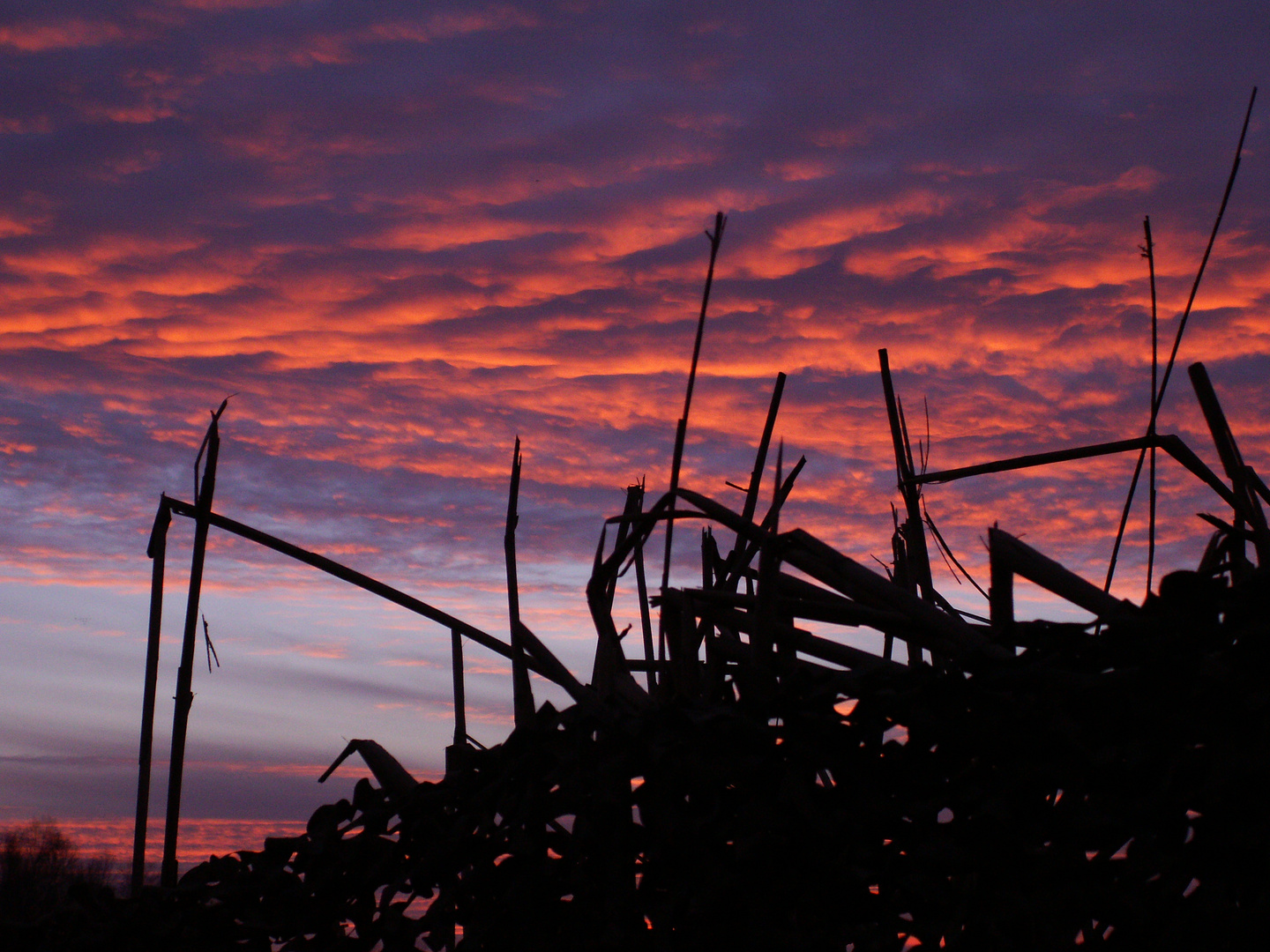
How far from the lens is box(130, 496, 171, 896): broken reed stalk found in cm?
213

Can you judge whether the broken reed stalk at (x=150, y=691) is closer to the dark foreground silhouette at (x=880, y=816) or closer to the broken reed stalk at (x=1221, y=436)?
the dark foreground silhouette at (x=880, y=816)

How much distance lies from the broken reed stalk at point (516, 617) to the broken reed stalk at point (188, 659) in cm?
70

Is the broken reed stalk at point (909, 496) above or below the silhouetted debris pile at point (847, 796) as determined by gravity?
above

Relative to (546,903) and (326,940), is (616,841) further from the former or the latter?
(326,940)

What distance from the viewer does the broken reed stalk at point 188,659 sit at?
2047 mm

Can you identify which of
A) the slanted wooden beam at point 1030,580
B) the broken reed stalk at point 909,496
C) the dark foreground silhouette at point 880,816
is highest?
the broken reed stalk at point 909,496

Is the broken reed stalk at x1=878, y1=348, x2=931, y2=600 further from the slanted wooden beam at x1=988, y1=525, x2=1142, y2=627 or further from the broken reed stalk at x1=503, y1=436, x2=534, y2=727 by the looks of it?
the broken reed stalk at x1=503, y1=436, x2=534, y2=727

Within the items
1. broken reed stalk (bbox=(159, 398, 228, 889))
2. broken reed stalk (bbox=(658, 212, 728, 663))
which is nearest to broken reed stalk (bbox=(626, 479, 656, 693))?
broken reed stalk (bbox=(658, 212, 728, 663))

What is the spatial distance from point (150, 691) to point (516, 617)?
0.93 metres

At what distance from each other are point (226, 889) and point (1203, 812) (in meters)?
1.42

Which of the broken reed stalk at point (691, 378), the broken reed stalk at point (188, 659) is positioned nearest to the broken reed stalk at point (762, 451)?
the broken reed stalk at point (691, 378)

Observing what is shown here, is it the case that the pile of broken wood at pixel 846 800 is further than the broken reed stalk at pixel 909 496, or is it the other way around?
the broken reed stalk at pixel 909 496

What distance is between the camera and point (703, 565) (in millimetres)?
2031

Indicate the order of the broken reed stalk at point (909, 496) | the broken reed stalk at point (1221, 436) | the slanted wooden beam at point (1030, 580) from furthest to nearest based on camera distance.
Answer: the broken reed stalk at point (909, 496), the broken reed stalk at point (1221, 436), the slanted wooden beam at point (1030, 580)
